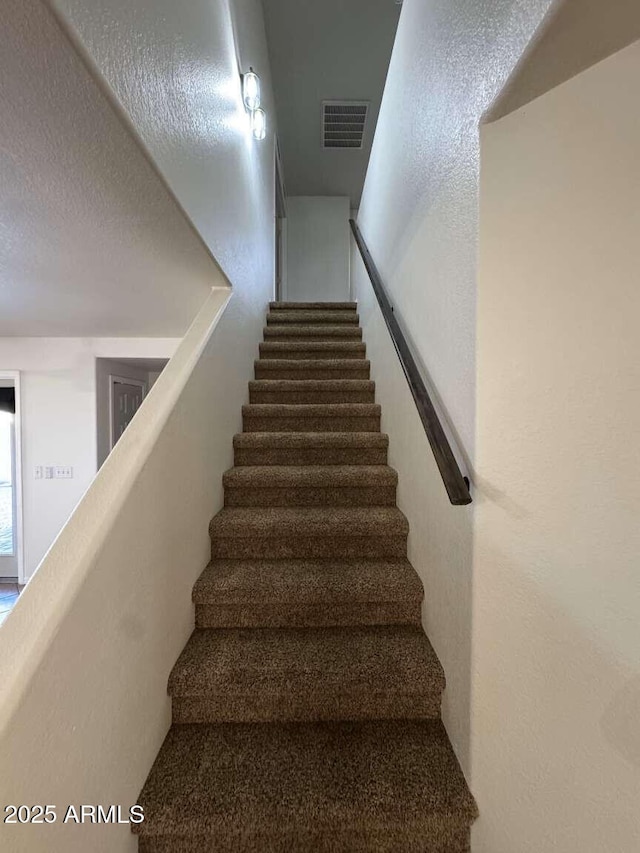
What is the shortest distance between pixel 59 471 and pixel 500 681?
12.0 feet

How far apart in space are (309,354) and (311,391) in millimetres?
553

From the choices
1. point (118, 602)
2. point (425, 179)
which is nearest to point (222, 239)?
point (425, 179)

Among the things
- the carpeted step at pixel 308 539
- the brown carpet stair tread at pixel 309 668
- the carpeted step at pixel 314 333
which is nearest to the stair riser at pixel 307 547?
the carpeted step at pixel 308 539

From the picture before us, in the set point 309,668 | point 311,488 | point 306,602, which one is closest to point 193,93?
point 311,488

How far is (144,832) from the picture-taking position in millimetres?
996

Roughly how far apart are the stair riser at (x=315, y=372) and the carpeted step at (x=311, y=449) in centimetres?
73

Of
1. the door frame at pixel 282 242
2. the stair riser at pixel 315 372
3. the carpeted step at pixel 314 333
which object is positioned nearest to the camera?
the stair riser at pixel 315 372

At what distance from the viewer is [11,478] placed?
3.51m

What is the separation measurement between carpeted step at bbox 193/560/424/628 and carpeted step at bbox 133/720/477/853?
398 millimetres

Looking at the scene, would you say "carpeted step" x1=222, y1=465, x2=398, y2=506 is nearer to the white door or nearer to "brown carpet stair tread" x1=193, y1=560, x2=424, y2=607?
"brown carpet stair tread" x1=193, y1=560, x2=424, y2=607

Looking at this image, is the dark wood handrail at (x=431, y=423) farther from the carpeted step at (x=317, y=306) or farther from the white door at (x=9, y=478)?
the white door at (x=9, y=478)

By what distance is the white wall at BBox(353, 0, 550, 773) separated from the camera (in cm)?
104

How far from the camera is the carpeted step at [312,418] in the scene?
94.2 inches

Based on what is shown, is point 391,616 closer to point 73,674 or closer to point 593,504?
point 593,504
